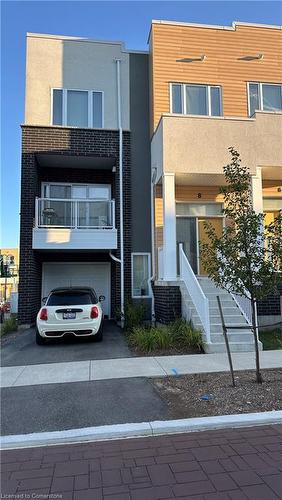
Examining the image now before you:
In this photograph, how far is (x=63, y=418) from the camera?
204 inches

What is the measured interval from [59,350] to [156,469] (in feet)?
20.6

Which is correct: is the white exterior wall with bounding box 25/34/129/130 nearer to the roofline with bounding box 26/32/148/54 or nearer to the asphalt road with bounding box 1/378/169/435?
the roofline with bounding box 26/32/148/54

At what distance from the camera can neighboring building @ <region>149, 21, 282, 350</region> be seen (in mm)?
12102

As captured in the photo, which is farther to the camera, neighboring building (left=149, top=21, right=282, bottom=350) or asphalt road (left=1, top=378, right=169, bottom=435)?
neighboring building (left=149, top=21, right=282, bottom=350)

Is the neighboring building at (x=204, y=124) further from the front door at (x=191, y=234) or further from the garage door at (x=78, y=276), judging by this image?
the garage door at (x=78, y=276)

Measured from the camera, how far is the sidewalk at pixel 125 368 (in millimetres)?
7102

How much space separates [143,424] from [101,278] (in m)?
11.4

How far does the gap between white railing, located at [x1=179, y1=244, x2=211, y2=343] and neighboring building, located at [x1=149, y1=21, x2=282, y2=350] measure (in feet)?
2.07

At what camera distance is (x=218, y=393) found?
19.8 feet

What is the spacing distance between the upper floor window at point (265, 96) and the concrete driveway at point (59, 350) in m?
9.68

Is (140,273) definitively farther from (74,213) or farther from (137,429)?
(137,429)

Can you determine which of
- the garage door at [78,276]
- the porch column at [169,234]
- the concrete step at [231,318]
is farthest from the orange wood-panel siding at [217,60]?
the concrete step at [231,318]

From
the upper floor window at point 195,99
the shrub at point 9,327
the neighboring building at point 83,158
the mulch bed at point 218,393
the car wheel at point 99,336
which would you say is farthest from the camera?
the upper floor window at point 195,99

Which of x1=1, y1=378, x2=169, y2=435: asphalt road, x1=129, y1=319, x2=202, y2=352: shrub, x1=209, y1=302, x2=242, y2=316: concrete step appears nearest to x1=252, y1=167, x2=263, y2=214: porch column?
x1=209, y1=302, x2=242, y2=316: concrete step
